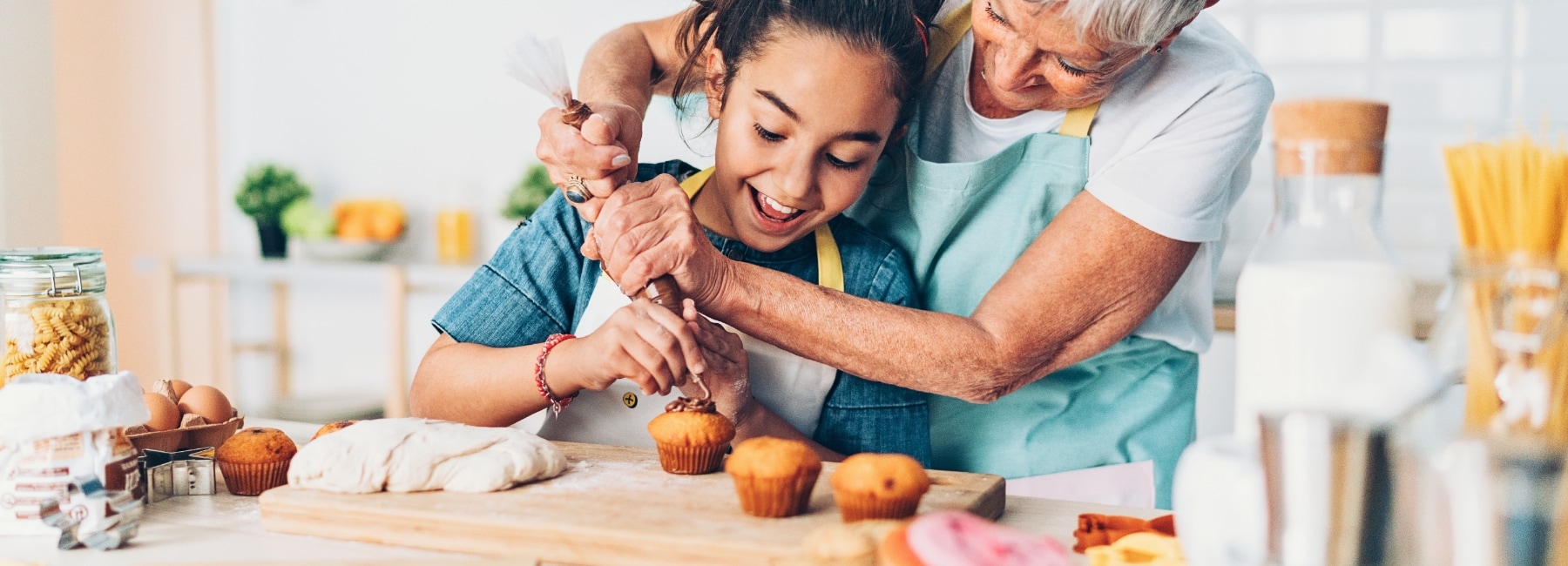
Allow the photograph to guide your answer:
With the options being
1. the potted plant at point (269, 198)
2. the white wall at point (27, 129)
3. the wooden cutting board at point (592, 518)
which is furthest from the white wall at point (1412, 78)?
the white wall at point (27, 129)

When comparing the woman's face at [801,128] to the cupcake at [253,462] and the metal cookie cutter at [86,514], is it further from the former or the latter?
the metal cookie cutter at [86,514]

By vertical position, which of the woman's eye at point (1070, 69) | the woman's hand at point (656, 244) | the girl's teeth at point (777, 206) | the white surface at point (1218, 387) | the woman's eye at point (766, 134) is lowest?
the white surface at point (1218, 387)

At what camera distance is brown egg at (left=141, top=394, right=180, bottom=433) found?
138cm

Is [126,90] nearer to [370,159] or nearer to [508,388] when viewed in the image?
[370,159]

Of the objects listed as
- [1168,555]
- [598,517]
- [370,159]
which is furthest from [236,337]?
[1168,555]

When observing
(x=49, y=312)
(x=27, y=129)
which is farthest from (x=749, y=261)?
(x=27, y=129)

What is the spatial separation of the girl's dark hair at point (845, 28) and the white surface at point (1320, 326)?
0.80 m

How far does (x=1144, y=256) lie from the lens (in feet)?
5.18

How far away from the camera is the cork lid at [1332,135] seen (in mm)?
853

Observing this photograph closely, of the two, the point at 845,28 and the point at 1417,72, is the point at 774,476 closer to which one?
the point at 845,28

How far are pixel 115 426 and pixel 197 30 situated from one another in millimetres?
4126

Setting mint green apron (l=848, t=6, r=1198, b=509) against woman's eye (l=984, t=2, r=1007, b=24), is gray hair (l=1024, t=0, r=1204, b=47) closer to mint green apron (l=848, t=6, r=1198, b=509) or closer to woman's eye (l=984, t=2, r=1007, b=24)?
woman's eye (l=984, t=2, r=1007, b=24)

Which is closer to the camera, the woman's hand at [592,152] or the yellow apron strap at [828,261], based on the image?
the woman's hand at [592,152]

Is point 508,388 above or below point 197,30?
below
